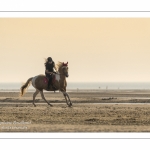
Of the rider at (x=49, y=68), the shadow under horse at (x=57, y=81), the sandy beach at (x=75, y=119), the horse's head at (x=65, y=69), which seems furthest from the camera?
the shadow under horse at (x=57, y=81)

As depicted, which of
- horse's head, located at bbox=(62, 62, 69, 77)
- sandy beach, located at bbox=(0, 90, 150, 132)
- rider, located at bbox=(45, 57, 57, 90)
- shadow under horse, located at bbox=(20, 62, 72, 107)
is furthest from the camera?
shadow under horse, located at bbox=(20, 62, 72, 107)

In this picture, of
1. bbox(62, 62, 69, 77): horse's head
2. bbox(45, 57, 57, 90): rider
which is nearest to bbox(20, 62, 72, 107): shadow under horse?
bbox(62, 62, 69, 77): horse's head

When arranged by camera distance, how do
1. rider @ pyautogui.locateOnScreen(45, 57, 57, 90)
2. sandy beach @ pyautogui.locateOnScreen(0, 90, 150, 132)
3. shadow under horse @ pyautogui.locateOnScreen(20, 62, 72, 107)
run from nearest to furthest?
sandy beach @ pyautogui.locateOnScreen(0, 90, 150, 132)
rider @ pyautogui.locateOnScreen(45, 57, 57, 90)
shadow under horse @ pyautogui.locateOnScreen(20, 62, 72, 107)

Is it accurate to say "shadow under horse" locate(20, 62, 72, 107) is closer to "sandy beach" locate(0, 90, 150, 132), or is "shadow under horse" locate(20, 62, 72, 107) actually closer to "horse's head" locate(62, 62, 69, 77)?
"horse's head" locate(62, 62, 69, 77)

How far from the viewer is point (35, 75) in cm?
1911

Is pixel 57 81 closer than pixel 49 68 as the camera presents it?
No

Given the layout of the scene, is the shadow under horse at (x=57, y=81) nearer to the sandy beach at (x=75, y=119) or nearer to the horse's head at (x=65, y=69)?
the horse's head at (x=65, y=69)

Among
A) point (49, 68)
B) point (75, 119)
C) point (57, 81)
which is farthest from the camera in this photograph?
point (57, 81)

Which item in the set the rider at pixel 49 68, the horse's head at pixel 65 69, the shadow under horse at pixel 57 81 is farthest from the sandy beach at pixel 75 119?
the horse's head at pixel 65 69

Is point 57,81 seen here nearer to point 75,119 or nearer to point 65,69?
point 65,69

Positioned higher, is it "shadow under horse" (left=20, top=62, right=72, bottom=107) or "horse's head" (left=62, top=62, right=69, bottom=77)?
"horse's head" (left=62, top=62, right=69, bottom=77)

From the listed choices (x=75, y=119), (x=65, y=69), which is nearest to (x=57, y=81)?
(x=65, y=69)
